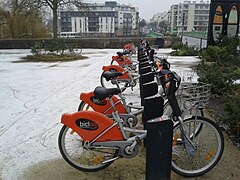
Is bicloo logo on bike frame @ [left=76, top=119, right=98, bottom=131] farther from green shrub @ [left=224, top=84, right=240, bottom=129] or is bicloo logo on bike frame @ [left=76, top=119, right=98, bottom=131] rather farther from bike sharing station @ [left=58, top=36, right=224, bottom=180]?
green shrub @ [left=224, top=84, right=240, bottom=129]

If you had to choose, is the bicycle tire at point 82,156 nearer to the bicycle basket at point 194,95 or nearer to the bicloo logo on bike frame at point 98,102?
the bicloo logo on bike frame at point 98,102

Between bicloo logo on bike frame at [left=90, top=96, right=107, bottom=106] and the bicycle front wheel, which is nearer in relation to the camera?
the bicycle front wheel

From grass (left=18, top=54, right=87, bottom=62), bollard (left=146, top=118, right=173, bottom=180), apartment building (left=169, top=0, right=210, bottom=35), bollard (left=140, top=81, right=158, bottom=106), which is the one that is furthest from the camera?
apartment building (left=169, top=0, right=210, bottom=35)

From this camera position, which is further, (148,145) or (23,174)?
(23,174)

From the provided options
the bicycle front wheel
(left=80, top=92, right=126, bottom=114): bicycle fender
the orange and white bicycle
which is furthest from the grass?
the bicycle front wheel

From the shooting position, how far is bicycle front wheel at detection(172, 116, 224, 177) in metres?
2.28

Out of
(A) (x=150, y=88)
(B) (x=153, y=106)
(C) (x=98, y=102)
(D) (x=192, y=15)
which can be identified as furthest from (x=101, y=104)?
(D) (x=192, y=15)

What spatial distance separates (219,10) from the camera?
29.9ft

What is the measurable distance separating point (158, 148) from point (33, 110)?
296 centimetres

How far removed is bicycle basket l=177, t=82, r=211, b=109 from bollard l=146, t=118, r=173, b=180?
1.59 ft

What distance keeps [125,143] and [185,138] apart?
58 centimetres

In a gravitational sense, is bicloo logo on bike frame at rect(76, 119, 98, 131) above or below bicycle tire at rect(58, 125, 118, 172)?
above

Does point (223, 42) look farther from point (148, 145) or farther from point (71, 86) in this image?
point (148, 145)

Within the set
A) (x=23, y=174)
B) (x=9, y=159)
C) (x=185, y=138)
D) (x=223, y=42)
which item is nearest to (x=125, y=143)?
(x=185, y=138)
